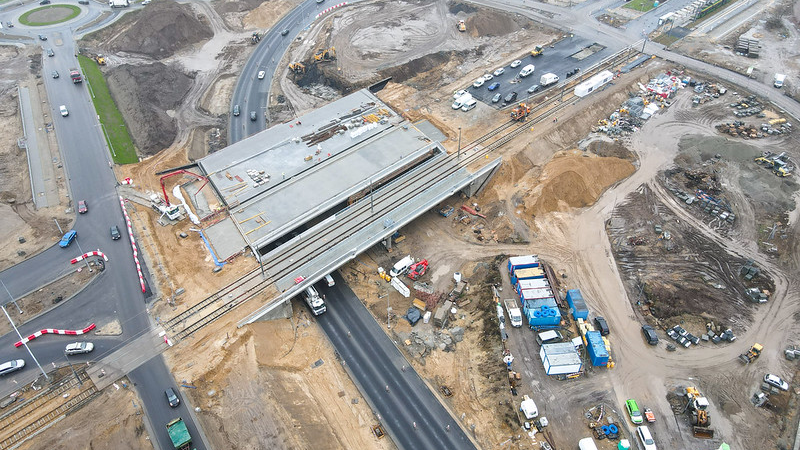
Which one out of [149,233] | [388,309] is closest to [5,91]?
[149,233]

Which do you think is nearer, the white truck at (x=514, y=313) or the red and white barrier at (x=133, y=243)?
the white truck at (x=514, y=313)

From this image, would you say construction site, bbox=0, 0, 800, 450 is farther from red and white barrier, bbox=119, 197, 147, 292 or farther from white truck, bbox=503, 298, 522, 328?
red and white barrier, bbox=119, 197, 147, 292

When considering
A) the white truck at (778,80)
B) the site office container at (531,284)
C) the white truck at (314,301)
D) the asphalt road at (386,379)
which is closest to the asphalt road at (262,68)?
the white truck at (314,301)

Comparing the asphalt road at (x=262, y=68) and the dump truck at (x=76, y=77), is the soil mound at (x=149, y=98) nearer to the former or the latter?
the dump truck at (x=76, y=77)

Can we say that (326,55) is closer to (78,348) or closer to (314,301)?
(314,301)

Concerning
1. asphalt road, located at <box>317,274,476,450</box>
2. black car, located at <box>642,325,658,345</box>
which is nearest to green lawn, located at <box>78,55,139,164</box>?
asphalt road, located at <box>317,274,476,450</box>

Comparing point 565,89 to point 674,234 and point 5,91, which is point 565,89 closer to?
point 674,234

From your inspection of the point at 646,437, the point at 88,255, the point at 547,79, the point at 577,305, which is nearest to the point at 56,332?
the point at 88,255
